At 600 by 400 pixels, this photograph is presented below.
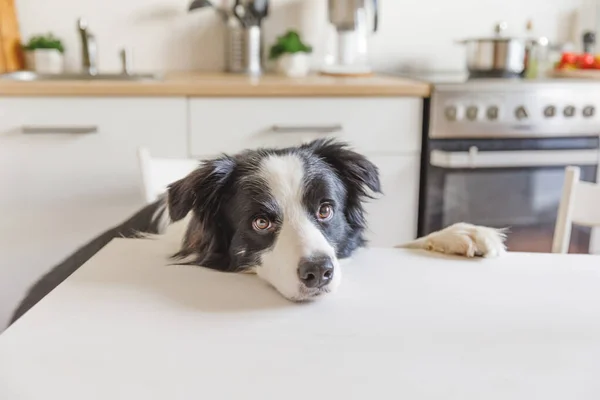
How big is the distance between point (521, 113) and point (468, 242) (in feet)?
4.75

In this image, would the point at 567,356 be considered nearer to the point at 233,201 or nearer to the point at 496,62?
the point at 233,201

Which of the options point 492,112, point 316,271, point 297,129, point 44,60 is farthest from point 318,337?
point 44,60

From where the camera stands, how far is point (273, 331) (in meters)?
0.78

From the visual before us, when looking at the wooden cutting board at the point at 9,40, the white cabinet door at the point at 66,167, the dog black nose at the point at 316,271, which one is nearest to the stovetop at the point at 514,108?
the white cabinet door at the point at 66,167

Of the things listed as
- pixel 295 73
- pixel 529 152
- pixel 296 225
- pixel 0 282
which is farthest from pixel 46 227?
pixel 529 152

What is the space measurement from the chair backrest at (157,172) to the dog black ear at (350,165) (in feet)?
1.92

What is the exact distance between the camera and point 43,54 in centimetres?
268

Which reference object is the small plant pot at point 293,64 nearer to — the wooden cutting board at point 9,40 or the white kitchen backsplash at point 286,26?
the white kitchen backsplash at point 286,26

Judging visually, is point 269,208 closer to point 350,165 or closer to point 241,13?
point 350,165

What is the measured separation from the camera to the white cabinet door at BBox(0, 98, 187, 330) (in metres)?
2.20

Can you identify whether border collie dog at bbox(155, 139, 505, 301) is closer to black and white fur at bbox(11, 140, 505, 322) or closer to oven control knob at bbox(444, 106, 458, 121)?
black and white fur at bbox(11, 140, 505, 322)

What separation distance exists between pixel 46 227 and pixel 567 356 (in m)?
2.09

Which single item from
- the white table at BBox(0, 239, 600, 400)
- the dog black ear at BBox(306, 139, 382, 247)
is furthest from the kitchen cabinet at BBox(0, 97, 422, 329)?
the white table at BBox(0, 239, 600, 400)

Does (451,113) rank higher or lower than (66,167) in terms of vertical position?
higher
